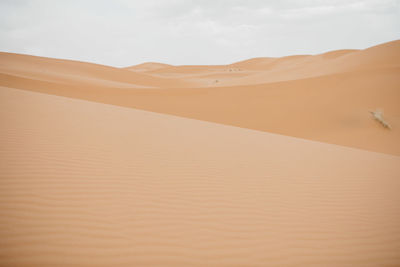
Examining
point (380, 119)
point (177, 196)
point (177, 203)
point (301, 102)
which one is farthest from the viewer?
point (301, 102)

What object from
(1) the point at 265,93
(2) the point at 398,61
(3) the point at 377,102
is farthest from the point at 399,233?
(2) the point at 398,61

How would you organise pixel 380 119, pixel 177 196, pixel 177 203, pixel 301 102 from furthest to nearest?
pixel 301 102 → pixel 380 119 → pixel 177 196 → pixel 177 203

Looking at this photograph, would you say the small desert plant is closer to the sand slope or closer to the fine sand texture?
the fine sand texture

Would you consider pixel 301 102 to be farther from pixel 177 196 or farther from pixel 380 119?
pixel 177 196

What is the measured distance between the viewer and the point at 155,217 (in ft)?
8.30

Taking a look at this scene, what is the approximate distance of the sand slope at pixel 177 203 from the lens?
84.0 inches

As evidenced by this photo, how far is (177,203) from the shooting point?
283 centimetres

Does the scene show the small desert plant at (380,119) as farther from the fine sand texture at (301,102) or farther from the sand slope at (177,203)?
the sand slope at (177,203)

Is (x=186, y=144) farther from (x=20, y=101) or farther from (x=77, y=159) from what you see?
(x=20, y=101)

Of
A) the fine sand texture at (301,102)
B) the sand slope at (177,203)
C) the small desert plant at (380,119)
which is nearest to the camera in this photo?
the sand slope at (177,203)

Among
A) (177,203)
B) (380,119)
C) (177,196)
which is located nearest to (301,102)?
(380,119)

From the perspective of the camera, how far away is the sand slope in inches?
84.0

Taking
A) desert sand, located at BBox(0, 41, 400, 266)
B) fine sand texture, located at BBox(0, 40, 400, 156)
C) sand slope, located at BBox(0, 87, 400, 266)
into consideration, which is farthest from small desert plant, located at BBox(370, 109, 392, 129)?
sand slope, located at BBox(0, 87, 400, 266)

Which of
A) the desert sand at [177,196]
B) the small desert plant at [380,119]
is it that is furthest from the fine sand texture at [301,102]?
the desert sand at [177,196]
